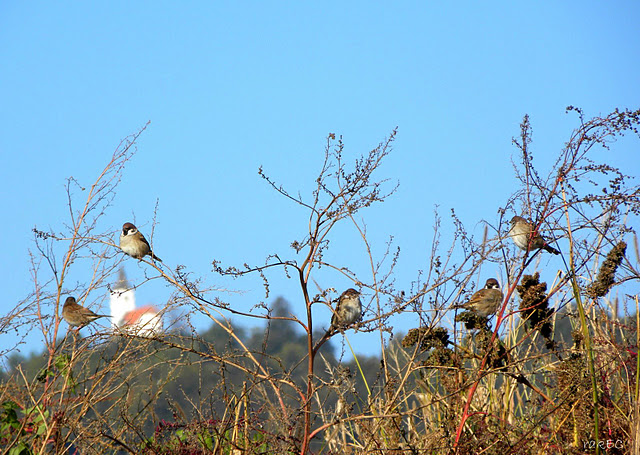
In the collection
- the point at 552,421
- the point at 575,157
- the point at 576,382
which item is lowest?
the point at 552,421

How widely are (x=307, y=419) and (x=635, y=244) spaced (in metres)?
3.10

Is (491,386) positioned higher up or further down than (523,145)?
further down

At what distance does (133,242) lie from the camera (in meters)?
6.70

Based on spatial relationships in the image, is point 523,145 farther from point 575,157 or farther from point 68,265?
point 68,265

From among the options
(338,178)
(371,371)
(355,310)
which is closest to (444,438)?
(338,178)

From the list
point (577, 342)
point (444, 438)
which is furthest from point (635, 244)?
point (444, 438)

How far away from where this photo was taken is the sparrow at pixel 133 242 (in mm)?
6734

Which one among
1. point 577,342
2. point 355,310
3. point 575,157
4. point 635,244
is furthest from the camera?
point 355,310

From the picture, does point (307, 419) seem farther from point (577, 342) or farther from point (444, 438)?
point (577, 342)

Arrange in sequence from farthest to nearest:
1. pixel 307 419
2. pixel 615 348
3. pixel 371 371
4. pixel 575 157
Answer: pixel 371 371 → pixel 615 348 → pixel 575 157 → pixel 307 419

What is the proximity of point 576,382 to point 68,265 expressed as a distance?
2.93 metres

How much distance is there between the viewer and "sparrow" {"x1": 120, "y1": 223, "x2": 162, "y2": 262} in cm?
673

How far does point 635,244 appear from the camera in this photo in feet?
16.3

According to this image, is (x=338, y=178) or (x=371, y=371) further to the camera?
(x=371, y=371)
